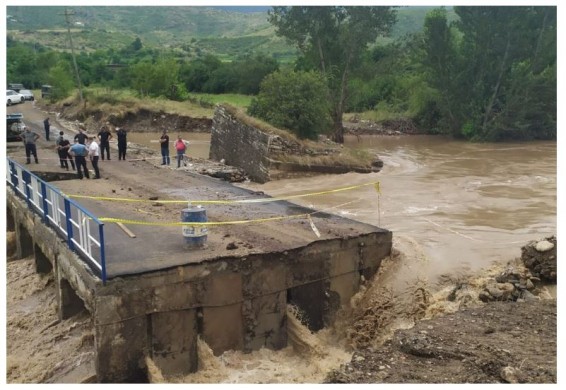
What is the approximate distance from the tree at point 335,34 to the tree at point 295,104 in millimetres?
9130

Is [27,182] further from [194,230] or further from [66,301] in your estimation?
[194,230]

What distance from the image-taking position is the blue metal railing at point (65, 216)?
913 centimetres

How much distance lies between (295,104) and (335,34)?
12.7 m

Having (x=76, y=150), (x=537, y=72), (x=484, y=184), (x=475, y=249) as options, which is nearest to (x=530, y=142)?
(x=537, y=72)

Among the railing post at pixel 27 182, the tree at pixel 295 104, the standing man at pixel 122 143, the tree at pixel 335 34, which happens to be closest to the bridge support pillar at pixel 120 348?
the railing post at pixel 27 182

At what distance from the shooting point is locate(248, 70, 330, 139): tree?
1027 inches

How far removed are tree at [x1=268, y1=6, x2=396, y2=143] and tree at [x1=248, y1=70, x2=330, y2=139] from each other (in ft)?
30.0

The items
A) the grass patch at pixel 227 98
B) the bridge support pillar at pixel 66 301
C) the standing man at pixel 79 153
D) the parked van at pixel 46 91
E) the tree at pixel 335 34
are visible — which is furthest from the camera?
the parked van at pixel 46 91

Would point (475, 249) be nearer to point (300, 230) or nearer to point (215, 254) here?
point (300, 230)

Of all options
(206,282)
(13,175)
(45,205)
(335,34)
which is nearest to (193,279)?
(206,282)

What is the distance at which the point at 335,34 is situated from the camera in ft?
121

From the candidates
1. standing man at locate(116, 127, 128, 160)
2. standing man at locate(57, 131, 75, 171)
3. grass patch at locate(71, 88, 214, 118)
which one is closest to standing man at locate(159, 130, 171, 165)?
standing man at locate(116, 127, 128, 160)

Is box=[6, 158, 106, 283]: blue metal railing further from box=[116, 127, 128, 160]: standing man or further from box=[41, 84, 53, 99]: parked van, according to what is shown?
box=[41, 84, 53, 99]: parked van

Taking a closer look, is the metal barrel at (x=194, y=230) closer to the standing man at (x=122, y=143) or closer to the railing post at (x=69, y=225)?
the railing post at (x=69, y=225)
